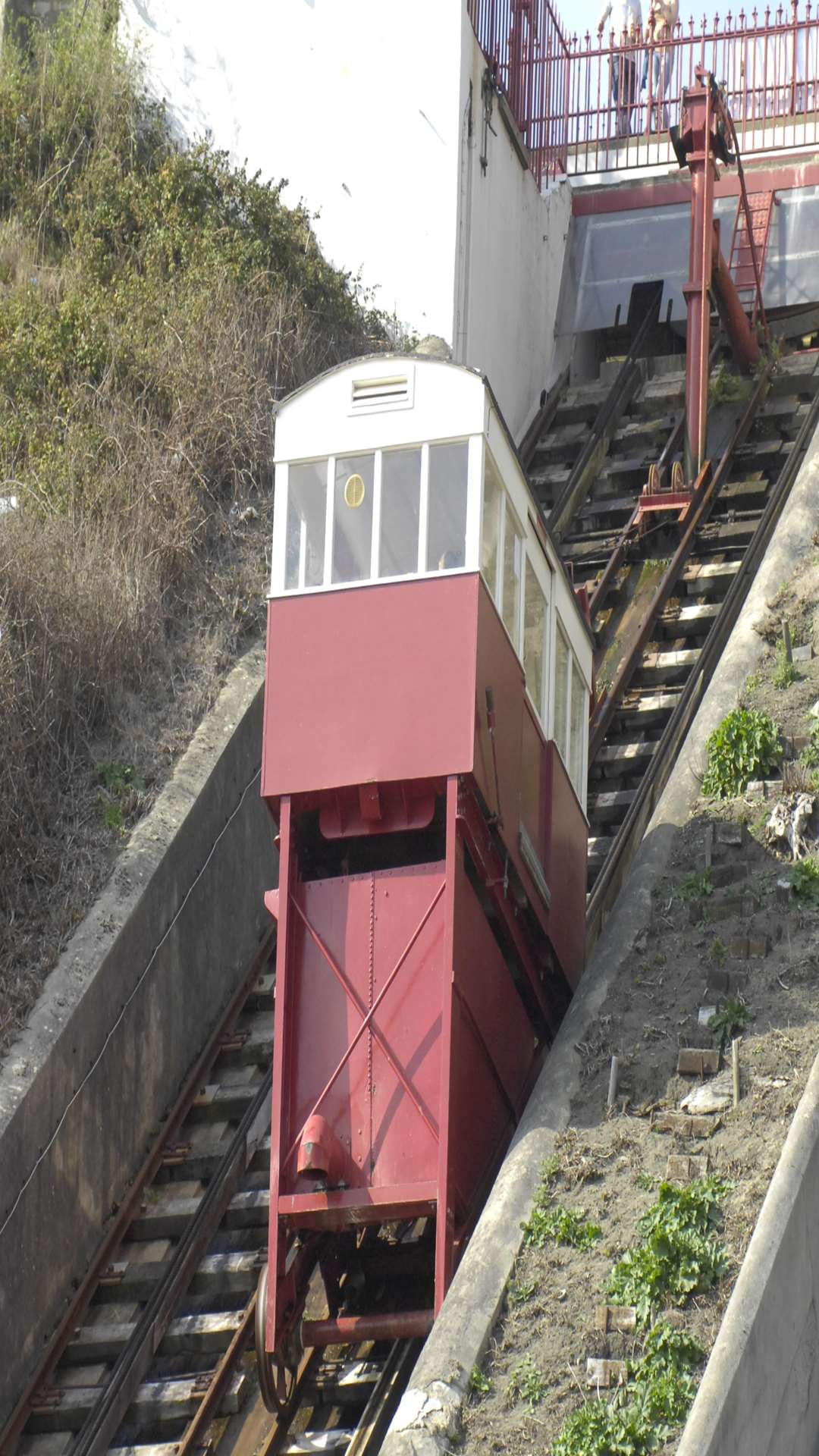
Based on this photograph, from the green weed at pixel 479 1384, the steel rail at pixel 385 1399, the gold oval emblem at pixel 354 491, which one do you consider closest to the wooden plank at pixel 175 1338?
the steel rail at pixel 385 1399

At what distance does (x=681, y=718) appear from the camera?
18734 mm

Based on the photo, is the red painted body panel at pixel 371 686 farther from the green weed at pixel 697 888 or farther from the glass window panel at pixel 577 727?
the glass window panel at pixel 577 727

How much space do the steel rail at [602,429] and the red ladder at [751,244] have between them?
122 cm

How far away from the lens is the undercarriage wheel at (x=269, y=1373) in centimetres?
1181

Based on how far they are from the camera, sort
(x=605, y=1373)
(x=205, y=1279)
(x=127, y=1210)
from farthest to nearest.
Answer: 1. (x=127, y=1210)
2. (x=205, y=1279)
3. (x=605, y=1373)

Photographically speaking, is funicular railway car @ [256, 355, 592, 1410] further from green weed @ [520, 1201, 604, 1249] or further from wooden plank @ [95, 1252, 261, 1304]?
wooden plank @ [95, 1252, 261, 1304]

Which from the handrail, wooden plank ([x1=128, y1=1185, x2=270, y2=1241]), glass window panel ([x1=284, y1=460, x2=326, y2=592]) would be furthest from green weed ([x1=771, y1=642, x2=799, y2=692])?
the handrail

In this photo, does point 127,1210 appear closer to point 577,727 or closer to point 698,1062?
point 698,1062

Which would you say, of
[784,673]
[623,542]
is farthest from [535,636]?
[623,542]

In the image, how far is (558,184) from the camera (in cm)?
2761

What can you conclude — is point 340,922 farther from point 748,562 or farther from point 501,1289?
point 748,562

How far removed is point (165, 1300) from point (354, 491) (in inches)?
210

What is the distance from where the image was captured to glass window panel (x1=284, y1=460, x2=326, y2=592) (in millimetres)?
12984

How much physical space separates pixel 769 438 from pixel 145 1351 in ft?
46.6
